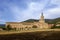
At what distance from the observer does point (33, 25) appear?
16238 centimetres

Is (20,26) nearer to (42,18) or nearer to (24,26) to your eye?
(24,26)

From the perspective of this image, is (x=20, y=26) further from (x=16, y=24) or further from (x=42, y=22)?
(x=42, y=22)

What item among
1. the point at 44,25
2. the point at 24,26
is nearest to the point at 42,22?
the point at 44,25

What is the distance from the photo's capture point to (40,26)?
164 meters

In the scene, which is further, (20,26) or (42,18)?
(42,18)

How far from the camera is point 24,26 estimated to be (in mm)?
159625

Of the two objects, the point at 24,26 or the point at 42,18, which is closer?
the point at 24,26

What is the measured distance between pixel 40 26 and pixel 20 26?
1671 cm

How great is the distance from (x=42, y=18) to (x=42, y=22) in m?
3.86

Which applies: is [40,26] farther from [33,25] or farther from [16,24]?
[16,24]

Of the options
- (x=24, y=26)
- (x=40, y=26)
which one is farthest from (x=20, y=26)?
(x=40, y=26)

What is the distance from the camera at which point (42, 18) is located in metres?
170

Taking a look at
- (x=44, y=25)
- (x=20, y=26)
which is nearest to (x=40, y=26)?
(x=44, y=25)

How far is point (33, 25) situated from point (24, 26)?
7612mm
